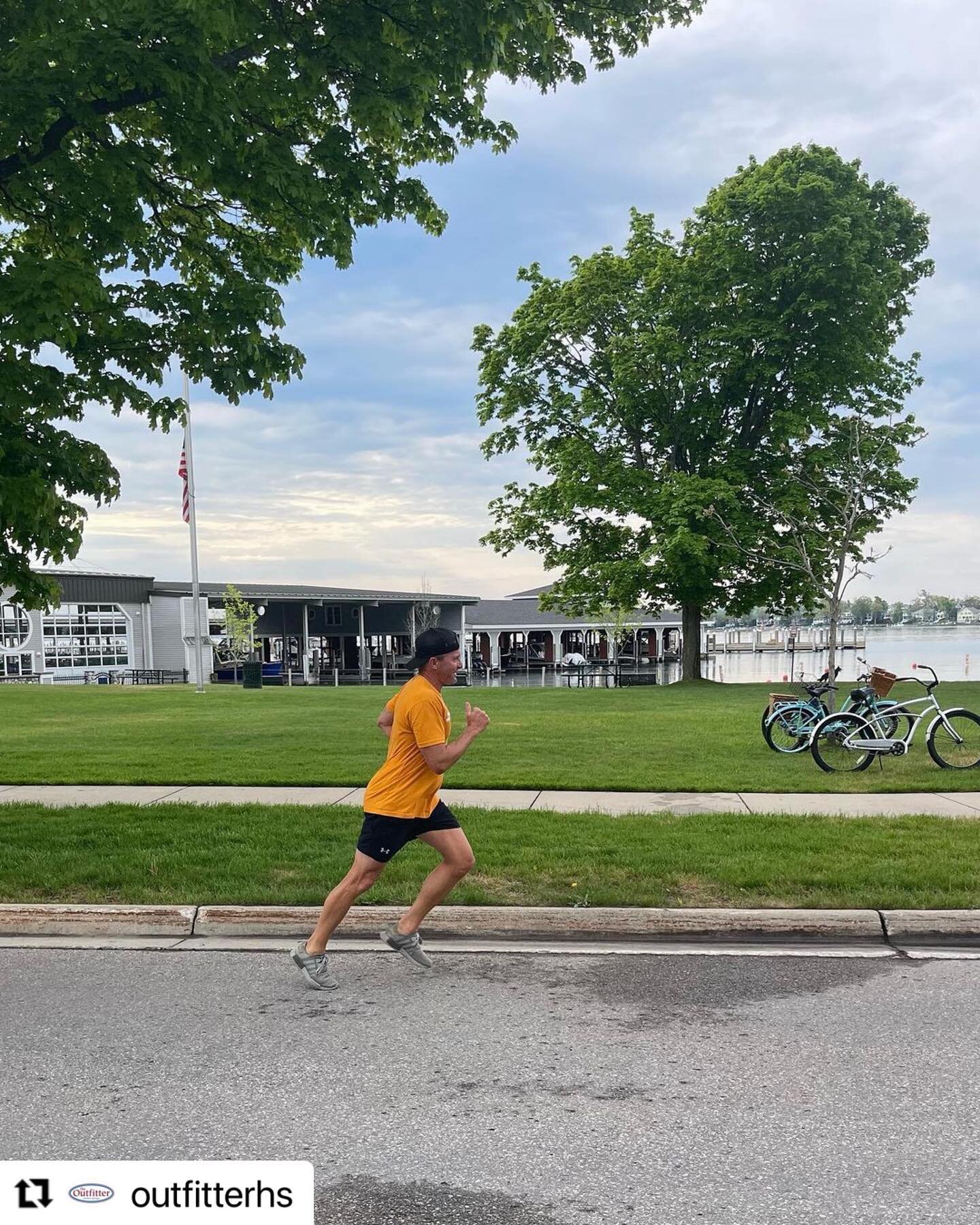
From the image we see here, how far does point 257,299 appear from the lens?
905 cm

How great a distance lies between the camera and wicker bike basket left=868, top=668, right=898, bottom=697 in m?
12.4

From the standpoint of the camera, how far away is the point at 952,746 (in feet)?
39.8

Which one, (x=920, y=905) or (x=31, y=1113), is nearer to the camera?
(x=31, y=1113)

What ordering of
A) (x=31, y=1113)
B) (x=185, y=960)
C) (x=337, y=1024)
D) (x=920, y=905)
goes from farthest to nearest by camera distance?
(x=920, y=905), (x=185, y=960), (x=337, y=1024), (x=31, y=1113)

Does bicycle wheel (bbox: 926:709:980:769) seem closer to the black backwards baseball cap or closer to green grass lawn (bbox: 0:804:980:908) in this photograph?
green grass lawn (bbox: 0:804:980:908)

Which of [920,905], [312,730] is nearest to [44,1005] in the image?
[920,905]

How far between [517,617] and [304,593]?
1541 centimetres

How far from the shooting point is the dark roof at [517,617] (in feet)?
218

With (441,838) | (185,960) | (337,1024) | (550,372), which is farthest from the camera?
(550,372)

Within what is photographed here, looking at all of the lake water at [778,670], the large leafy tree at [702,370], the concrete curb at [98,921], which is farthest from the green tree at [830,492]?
the concrete curb at [98,921]

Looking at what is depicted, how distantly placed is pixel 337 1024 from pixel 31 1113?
1.43 metres

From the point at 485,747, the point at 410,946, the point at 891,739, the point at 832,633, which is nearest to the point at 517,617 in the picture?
→ the point at 485,747

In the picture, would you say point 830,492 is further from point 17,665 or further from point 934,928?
point 17,665

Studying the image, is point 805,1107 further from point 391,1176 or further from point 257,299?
point 257,299
